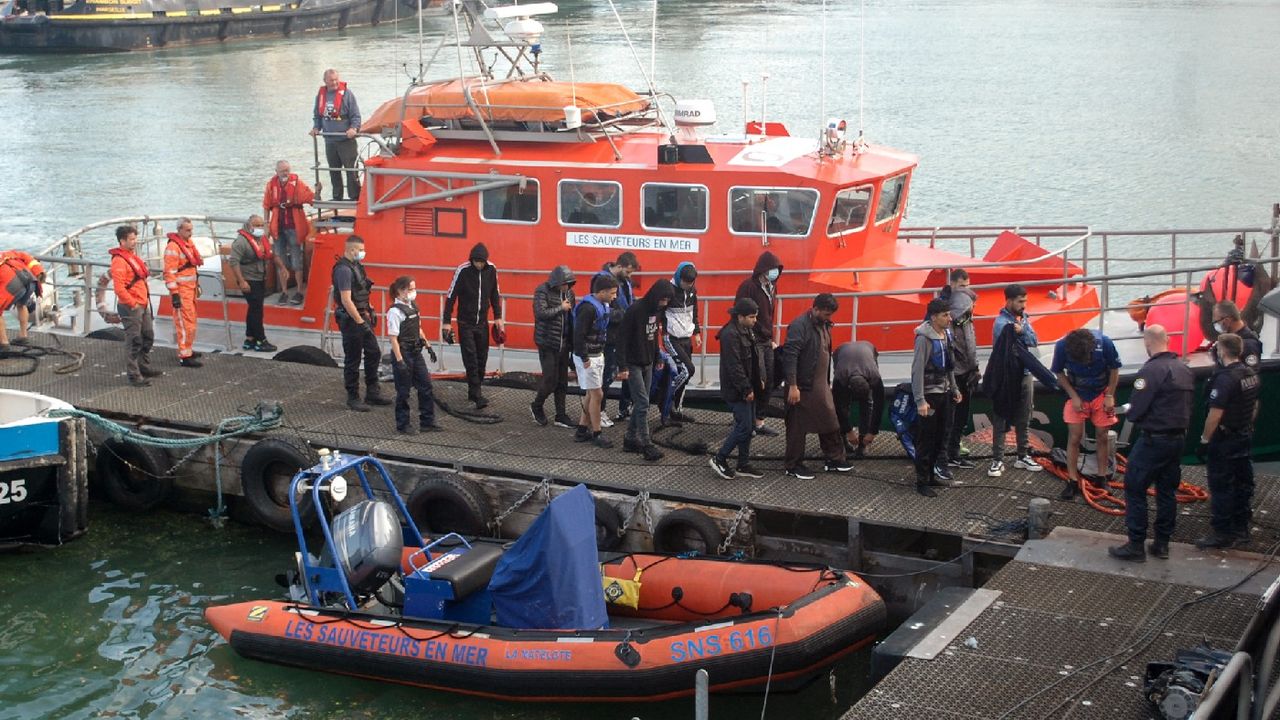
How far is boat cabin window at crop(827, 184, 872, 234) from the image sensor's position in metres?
12.0

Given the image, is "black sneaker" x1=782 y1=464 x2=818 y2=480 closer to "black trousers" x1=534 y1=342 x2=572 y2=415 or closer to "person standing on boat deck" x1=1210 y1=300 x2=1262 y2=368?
"black trousers" x1=534 y1=342 x2=572 y2=415

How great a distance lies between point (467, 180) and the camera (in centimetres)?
1251

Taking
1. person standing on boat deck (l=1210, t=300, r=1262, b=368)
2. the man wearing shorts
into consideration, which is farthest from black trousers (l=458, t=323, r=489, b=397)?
person standing on boat deck (l=1210, t=300, r=1262, b=368)

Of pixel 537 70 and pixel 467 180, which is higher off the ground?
pixel 537 70

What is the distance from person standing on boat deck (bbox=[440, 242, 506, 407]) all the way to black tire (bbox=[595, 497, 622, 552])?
83.7 inches

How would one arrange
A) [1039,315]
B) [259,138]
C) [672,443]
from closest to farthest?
[672,443], [1039,315], [259,138]

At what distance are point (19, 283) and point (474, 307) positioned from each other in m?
5.14

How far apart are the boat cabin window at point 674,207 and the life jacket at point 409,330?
245 centimetres

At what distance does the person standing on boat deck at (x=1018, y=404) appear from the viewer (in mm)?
9742

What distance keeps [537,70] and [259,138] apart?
72.7ft

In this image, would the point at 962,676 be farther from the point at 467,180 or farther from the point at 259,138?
the point at 259,138

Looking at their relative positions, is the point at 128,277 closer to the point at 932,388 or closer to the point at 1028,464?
the point at 932,388

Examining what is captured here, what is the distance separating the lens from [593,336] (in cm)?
1047

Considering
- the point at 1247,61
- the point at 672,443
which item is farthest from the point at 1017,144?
the point at 672,443
